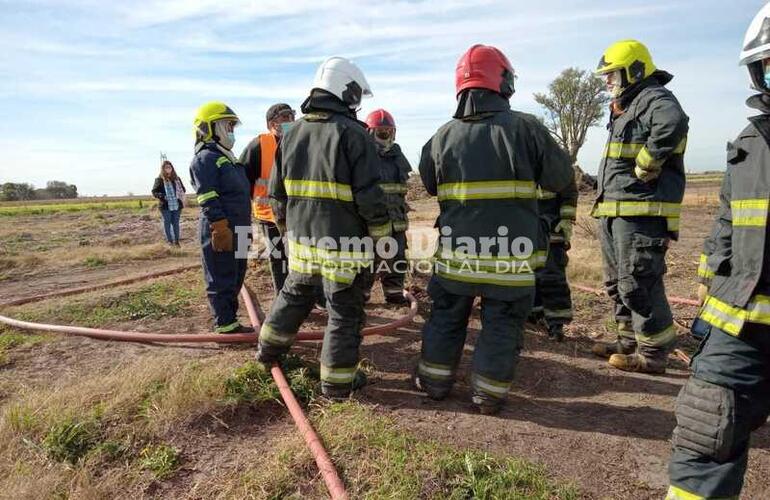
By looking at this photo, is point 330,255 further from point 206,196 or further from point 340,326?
point 206,196

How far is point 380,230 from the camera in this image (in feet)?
11.0

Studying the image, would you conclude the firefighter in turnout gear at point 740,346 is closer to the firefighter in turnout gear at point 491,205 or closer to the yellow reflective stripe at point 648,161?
the firefighter in turnout gear at point 491,205

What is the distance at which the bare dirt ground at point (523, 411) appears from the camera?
2.68m

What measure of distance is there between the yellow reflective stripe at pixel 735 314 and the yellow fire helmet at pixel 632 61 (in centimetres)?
238

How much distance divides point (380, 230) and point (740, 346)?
1988 millimetres

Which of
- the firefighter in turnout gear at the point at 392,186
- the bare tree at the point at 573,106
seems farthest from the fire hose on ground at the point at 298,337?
the bare tree at the point at 573,106

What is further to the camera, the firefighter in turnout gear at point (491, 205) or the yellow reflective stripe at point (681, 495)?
the firefighter in turnout gear at point (491, 205)

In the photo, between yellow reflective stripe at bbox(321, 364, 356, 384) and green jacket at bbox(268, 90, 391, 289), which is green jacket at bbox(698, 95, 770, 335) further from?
yellow reflective stripe at bbox(321, 364, 356, 384)

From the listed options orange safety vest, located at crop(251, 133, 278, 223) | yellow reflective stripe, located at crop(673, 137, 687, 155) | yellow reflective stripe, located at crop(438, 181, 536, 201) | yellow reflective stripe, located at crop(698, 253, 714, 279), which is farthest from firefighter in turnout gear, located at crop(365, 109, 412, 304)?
yellow reflective stripe, located at crop(698, 253, 714, 279)

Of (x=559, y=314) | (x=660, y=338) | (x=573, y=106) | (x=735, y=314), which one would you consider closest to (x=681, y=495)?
(x=735, y=314)

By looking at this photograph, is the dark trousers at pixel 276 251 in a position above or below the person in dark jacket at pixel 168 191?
below

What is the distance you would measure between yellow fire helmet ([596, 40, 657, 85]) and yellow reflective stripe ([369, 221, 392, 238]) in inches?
85.0

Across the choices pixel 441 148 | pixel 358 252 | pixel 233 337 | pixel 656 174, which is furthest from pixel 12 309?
pixel 656 174

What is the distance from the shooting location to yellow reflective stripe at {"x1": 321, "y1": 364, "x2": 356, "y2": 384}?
334cm
